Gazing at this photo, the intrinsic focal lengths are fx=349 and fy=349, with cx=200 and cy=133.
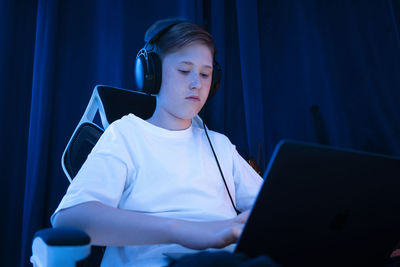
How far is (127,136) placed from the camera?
3.34 feet

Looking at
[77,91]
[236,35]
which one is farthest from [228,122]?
[77,91]

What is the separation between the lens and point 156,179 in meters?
0.98

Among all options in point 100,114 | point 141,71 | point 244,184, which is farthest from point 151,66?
point 244,184

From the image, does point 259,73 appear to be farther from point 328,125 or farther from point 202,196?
point 202,196

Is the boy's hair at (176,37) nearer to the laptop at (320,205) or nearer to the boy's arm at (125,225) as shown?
the boy's arm at (125,225)

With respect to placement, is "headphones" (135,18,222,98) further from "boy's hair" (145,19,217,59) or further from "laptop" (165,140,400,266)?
"laptop" (165,140,400,266)

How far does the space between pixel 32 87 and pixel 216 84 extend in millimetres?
796

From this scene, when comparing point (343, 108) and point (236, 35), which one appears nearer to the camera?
point (343, 108)

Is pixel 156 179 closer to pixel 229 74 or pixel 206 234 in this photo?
pixel 206 234

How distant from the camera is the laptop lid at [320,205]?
0.54 m

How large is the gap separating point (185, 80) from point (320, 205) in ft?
2.05

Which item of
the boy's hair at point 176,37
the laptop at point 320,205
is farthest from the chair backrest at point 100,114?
the laptop at point 320,205

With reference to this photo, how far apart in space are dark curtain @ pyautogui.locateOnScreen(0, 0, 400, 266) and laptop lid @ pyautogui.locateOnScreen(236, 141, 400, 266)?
91 centimetres

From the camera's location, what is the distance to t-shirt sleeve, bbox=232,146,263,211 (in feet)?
3.76
